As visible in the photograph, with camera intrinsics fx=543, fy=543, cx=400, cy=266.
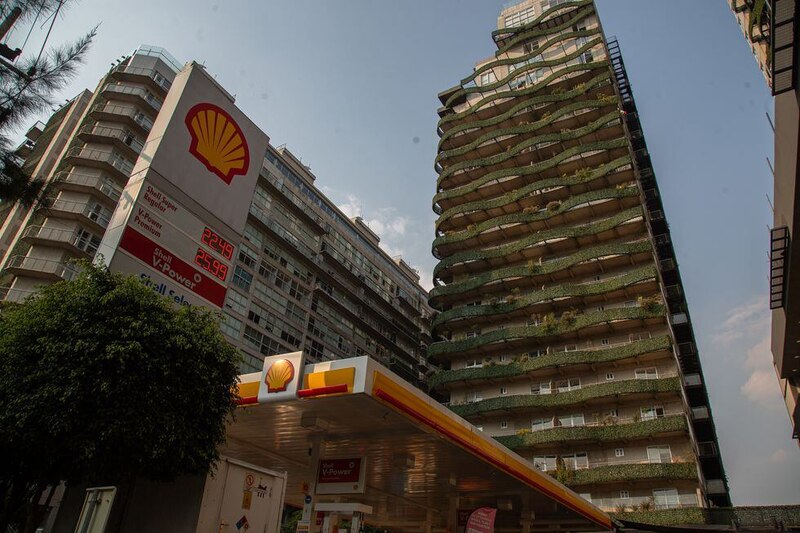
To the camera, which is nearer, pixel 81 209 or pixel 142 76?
pixel 81 209

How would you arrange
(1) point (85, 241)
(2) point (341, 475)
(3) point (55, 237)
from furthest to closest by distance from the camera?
1. (1) point (85, 241)
2. (3) point (55, 237)
3. (2) point (341, 475)

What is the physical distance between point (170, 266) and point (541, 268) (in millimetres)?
39346

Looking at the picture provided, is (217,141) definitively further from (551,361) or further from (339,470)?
(551,361)

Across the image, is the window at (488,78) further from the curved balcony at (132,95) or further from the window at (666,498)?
the window at (666,498)

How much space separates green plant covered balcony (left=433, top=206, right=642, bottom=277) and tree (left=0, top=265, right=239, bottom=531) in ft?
139

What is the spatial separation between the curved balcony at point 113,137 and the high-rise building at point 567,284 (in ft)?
99.7

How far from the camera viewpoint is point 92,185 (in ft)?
144

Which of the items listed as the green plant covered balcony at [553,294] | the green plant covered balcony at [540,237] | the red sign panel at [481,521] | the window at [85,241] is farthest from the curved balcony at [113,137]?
the red sign panel at [481,521]

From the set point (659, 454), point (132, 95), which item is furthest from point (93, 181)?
point (659, 454)

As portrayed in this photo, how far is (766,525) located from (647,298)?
1845cm

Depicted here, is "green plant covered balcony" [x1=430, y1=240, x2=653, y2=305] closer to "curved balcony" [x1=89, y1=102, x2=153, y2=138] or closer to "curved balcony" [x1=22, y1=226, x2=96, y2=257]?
"curved balcony" [x1=89, y1=102, x2=153, y2=138]

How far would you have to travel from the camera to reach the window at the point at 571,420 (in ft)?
141

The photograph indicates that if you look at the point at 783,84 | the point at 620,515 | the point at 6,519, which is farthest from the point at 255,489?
the point at 620,515

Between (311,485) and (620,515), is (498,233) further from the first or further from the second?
(311,485)
